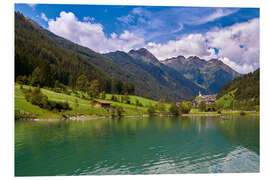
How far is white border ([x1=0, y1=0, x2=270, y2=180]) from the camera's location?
13.8 meters

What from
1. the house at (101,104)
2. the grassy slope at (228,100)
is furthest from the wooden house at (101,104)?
the grassy slope at (228,100)

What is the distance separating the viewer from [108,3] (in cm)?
1750

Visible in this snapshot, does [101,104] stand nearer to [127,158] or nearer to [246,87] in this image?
[127,158]

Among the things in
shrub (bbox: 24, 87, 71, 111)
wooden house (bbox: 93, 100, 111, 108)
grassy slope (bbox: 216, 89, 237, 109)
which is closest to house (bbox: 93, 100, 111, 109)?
wooden house (bbox: 93, 100, 111, 108)

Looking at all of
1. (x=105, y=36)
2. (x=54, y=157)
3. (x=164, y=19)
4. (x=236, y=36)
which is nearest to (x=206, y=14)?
(x=164, y=19)

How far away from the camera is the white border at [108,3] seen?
45.3ft

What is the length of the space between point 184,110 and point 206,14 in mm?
57996

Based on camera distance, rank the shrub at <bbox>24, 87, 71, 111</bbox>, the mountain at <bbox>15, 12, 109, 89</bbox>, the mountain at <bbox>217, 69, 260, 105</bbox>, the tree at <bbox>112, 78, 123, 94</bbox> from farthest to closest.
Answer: the tree at <bbox>112, 78, 123, 94</bbox>
the mountain at <bbox>217, 69, 260, 105</bbox>
the mountain at <bbox>15, 12, 109, 89</bbox>
the shrub at <bbox>24, 87, 71, 111</bbox>

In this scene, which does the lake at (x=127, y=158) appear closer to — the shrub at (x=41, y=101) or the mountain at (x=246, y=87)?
the shrub at (x=41, y=101)

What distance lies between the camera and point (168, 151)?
60.2ft

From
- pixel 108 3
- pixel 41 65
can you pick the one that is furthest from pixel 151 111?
pixel 108 3

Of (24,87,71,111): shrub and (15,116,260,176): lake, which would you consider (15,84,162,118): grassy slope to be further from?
(15,116,260,176): lake

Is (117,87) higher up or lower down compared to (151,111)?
higher up
